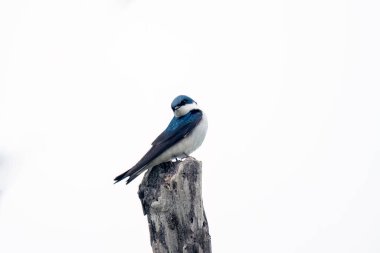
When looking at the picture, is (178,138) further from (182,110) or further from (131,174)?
(131,174)

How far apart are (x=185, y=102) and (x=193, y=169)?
10.2 feet

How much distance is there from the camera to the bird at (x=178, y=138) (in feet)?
25.6

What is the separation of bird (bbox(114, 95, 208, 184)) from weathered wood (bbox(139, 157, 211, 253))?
1.22m

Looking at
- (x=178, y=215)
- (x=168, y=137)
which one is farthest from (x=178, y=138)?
(x=178, y=215)

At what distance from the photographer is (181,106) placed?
9.45 meters

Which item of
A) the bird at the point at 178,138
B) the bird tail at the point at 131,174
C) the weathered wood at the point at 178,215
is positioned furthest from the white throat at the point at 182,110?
the weathered wood at the point at 178,215

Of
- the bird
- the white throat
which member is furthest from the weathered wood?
the white throat

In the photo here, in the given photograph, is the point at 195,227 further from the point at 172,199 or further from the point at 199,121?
the point at 199,121

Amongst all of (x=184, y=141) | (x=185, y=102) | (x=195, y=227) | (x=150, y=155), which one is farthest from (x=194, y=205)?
(x=185, y=102)

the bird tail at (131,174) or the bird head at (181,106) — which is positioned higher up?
the bird head at (181,106)

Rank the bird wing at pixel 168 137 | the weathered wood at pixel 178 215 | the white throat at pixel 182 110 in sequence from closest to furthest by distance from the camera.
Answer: the weathered wood at pixel 178 215 < the bird wing at pixel 168 137 < the white throat at pixel 182 110

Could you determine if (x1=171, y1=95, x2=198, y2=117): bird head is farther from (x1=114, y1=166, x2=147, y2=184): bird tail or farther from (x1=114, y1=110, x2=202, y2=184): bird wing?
(x1=114, y1=166, x2=147, y2=184): bird tail

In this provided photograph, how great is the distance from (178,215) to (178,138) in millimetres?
2568

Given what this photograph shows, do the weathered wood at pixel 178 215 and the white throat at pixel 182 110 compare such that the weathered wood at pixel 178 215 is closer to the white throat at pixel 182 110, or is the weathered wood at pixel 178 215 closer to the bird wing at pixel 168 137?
the bird wing at pixel 168 137
